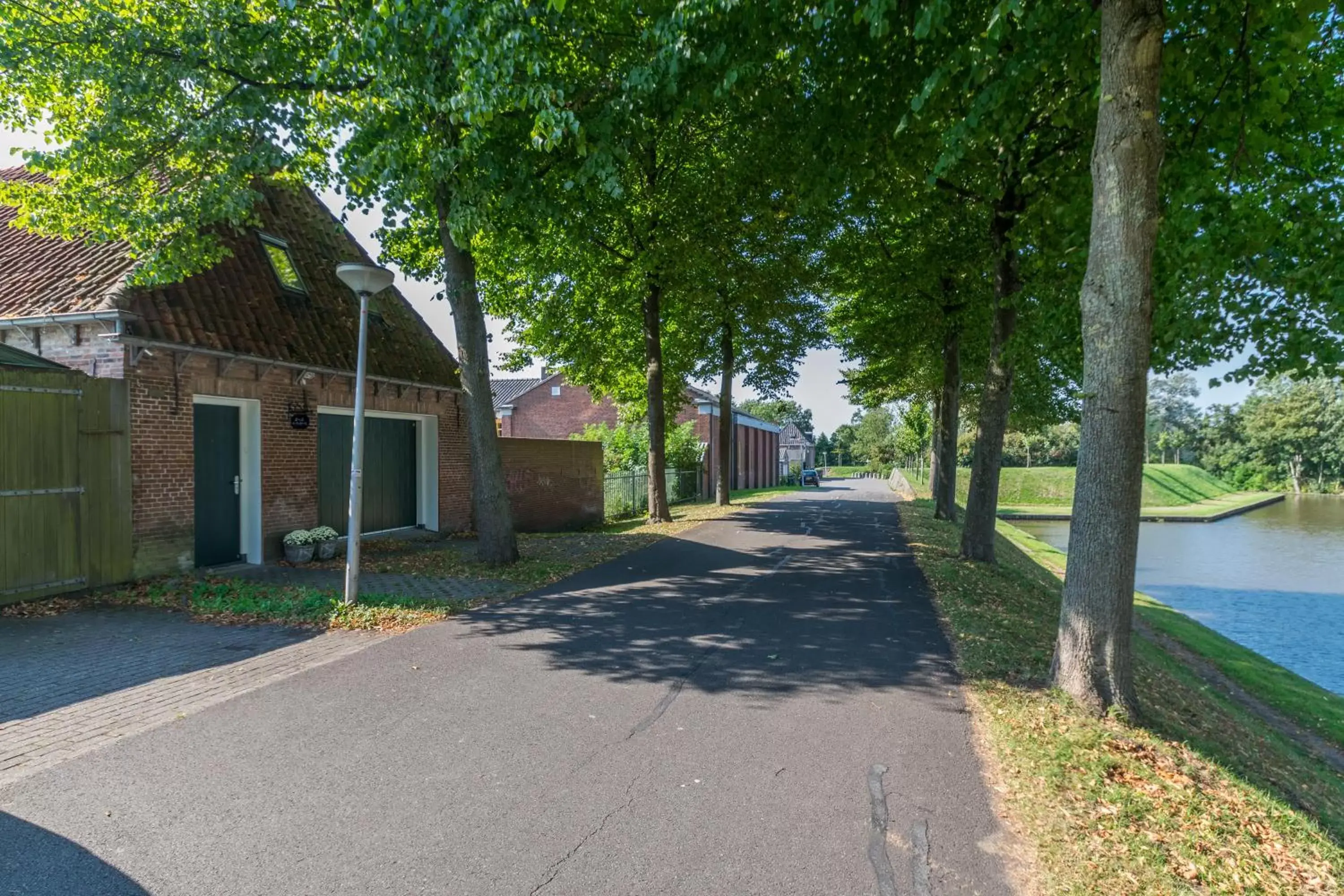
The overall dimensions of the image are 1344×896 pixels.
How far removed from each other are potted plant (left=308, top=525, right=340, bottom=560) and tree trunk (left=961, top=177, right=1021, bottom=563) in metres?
9.82

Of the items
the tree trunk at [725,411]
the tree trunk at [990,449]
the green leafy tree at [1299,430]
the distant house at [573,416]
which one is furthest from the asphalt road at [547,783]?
the green leafy tree at [1299,430]

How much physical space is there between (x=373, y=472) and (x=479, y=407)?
13.5ft

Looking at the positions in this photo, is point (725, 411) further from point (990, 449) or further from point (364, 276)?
point (364, 276)

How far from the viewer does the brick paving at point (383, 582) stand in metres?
8.52

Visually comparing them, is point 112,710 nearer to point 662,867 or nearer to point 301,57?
point 662,867

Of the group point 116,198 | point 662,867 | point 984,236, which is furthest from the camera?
point 984,236

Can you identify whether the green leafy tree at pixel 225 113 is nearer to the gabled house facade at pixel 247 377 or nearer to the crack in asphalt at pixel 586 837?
the gabled house facade at pixel 247 377

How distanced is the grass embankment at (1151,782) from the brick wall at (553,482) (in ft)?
33.2

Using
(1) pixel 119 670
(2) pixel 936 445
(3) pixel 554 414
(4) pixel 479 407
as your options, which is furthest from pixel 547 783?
(3) pixel 554 414

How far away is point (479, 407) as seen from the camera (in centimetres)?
1030

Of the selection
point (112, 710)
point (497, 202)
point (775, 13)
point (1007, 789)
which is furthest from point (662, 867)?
point (497, 202)

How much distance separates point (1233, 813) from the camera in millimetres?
3652

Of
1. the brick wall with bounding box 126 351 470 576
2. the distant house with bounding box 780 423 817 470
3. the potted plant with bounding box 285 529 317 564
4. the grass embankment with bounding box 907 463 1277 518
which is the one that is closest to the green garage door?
the brick wall with bounding box 126 351 470 576

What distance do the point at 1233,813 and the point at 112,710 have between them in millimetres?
6724
